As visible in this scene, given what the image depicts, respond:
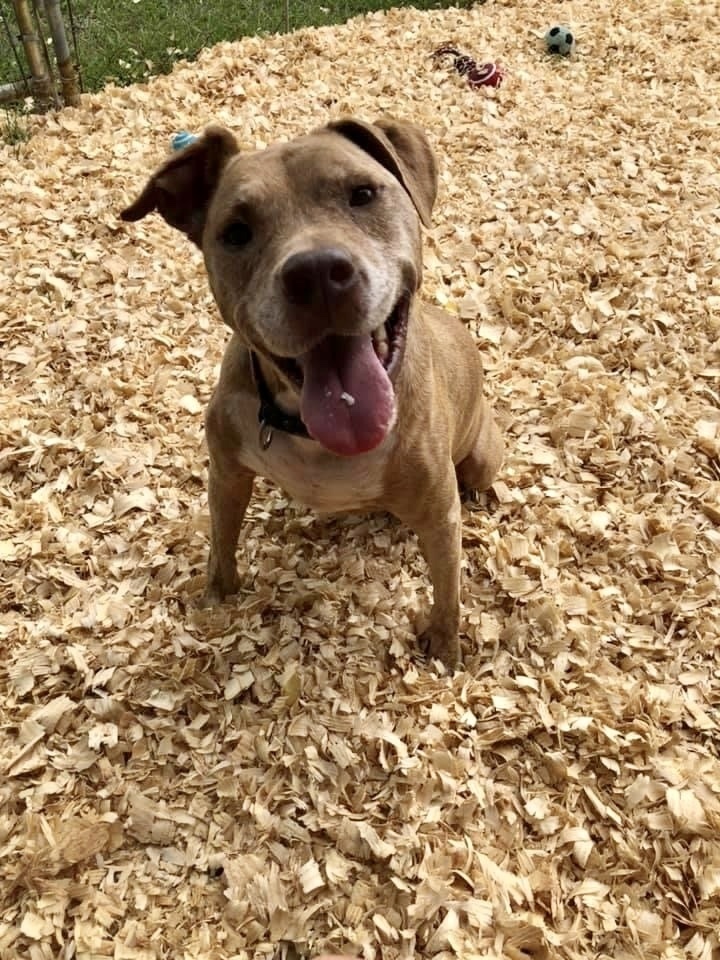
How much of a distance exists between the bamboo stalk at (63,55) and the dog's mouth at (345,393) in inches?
159

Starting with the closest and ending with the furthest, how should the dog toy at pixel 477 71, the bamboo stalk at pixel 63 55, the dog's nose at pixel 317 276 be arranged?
the dog's nose at pixel 317 276 < the bamboo stalk at pixel 63 55 < the dog toy at pixel 477 71

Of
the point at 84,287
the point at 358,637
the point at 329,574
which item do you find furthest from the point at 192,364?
the point at 358,637

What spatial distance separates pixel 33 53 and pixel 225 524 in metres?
4.00

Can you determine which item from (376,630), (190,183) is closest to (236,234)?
(190,183)

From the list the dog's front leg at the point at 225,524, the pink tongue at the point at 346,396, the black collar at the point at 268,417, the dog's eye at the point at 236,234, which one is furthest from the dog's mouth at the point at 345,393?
the dog's front leg at the point at 225,524

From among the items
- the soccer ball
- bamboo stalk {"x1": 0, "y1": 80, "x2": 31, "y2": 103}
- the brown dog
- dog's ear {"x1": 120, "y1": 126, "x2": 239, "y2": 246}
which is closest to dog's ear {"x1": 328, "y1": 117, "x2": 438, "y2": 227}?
the brown dog

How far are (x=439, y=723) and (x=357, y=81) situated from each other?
4.67m

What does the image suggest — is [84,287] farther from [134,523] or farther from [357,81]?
[357,81]

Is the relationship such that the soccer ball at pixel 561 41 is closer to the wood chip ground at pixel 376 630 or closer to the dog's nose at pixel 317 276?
the wood chip ground at pixel 376 630

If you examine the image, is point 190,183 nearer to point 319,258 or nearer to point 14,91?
point 319,258

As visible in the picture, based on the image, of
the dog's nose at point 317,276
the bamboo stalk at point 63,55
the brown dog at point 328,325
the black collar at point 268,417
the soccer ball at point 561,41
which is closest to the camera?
the dog's nose at point 317,276

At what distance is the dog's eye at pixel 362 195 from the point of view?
212cm

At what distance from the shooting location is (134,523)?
10.3 feet

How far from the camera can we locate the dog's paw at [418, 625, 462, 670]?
9.00 feet
